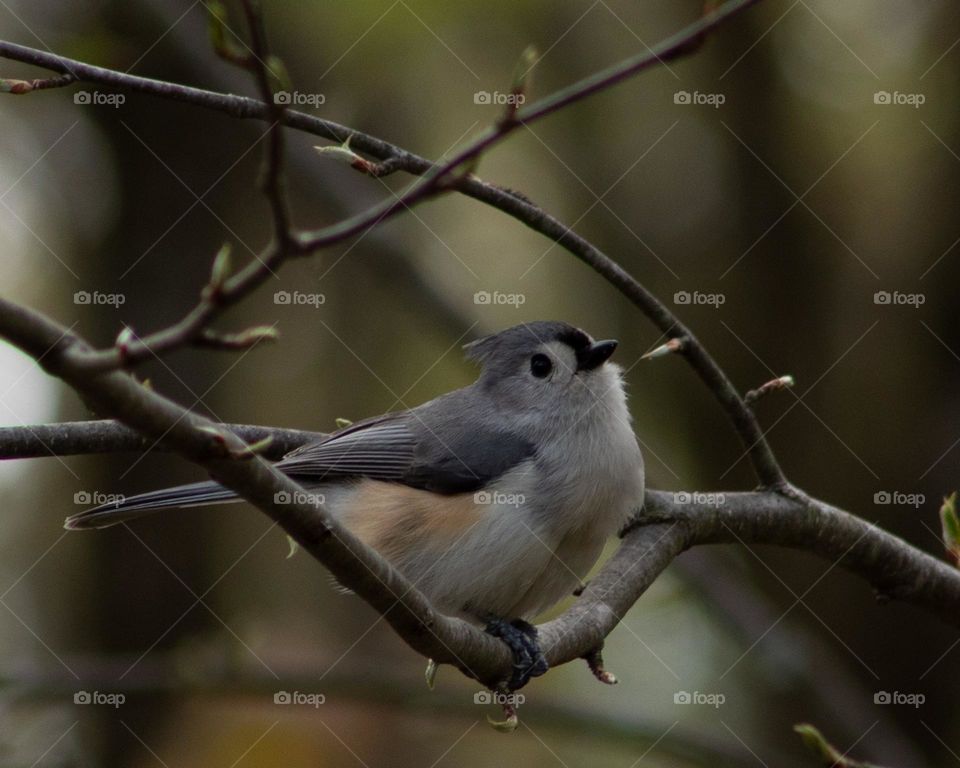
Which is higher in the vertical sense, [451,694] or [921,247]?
[921,247]

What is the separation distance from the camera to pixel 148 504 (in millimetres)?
4125

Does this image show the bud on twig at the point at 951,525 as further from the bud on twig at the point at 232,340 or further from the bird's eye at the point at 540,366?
the bud on twig at the point at 232,340

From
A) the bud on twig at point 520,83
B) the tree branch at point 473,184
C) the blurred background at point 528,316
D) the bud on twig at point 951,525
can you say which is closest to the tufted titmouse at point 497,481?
the tree branch at point 473,184

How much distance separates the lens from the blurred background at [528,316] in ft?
19.8

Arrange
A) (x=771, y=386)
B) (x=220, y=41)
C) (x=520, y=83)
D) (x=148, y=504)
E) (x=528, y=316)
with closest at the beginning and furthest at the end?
(x=220, y=41), (x=520, y=83), (x=771, y=386), (x=148, y=504), (x=528, y=316)

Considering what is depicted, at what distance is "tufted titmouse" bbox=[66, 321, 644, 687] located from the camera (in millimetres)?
3906

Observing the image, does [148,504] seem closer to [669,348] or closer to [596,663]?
[596,663]

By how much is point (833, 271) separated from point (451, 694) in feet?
11.6

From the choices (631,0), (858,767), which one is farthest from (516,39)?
(858,767)

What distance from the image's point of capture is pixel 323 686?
514cm

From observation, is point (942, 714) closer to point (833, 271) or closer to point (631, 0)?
point (833, 271)

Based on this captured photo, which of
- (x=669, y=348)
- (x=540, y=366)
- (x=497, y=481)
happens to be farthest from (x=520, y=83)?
(x=540, y=366)

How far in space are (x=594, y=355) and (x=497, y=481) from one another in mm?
716

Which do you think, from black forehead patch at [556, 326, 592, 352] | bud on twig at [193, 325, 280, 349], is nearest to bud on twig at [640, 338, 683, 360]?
black forehead patch at [556, 326, 592, 352]
